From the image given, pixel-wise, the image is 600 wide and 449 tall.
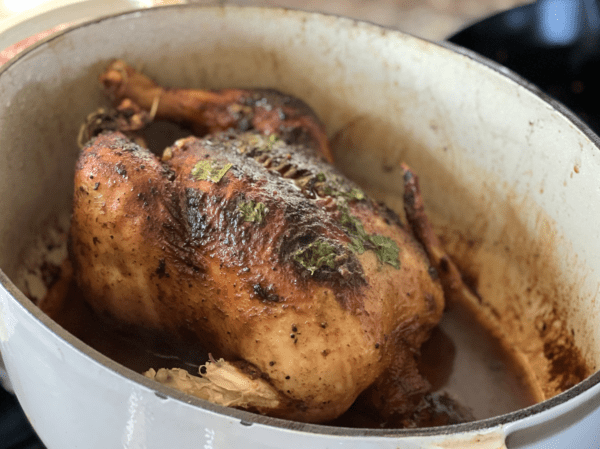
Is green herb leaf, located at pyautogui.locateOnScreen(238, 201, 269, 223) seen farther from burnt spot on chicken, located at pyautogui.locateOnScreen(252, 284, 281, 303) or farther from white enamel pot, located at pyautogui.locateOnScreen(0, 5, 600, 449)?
white enamel pot, located at pyautogui.locateOnScreen(0, 5, 600, 449)

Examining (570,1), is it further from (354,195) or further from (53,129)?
(53,129)

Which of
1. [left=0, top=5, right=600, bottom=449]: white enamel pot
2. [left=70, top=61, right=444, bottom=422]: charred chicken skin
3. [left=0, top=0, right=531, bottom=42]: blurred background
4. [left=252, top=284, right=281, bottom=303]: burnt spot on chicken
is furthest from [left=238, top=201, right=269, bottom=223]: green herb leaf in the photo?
[left=0, top=0, right=531, bottom=42]: blurred background

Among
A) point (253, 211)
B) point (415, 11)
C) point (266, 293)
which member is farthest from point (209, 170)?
point (415, 11)

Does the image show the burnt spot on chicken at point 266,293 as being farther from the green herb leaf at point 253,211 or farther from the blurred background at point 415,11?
the blurred background at point 415,11

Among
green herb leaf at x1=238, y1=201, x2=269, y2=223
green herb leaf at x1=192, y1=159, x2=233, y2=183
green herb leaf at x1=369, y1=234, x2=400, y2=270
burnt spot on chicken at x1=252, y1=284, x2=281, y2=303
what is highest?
green herb leaf at x1=192, y1=159, x2=233, y2=183

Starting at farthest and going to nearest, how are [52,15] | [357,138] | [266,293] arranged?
[357,138] → [52,15] → [266,293]

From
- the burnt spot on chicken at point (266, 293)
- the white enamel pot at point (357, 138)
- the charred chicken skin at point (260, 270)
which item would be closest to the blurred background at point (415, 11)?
the white enamel pot at point (357, 138)

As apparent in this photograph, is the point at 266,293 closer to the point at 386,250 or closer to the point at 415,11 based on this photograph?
the point at 386,250
